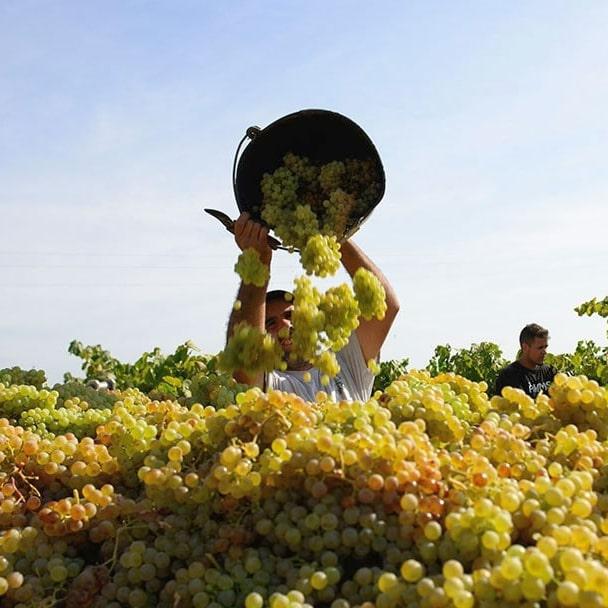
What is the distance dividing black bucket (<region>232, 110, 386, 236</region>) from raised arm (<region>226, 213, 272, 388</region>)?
3.9 inches

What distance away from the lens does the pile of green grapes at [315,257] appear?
2.78 metres

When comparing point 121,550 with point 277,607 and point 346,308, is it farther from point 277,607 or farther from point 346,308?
point 346,308

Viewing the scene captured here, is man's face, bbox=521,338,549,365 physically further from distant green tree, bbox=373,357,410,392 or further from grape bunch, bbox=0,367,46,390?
grape bunch, bbox=0,367,46,390

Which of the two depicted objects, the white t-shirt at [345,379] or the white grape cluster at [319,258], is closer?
the white grape cluster at [319,258]

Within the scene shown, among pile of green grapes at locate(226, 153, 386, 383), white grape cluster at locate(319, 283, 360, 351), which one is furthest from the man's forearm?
white grape cluster at locate(319, 283, 360, 351)

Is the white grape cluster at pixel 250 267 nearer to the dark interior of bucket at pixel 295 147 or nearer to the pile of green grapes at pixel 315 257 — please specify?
the pile of green grapes at pixel 315 257

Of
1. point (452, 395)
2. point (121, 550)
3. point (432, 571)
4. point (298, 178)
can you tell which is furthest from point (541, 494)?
point (298, 178)

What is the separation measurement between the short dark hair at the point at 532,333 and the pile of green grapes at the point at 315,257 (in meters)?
6.41

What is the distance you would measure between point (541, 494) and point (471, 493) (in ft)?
0.41

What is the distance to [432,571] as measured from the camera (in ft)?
4.35

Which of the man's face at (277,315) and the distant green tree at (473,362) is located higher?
Result: the distant green tree at (473,362)

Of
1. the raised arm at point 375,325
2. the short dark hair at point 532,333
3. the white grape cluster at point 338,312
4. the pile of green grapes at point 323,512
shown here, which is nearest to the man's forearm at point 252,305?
the raised arm at point 375,325

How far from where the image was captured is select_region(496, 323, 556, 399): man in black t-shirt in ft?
29.7

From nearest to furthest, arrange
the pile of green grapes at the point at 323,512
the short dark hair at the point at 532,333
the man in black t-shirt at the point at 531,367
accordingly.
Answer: the pile of green grapes at the point at 323,512
the man in black t-shirt at the point at 531,367
the short dark hair at the point at 532,333
